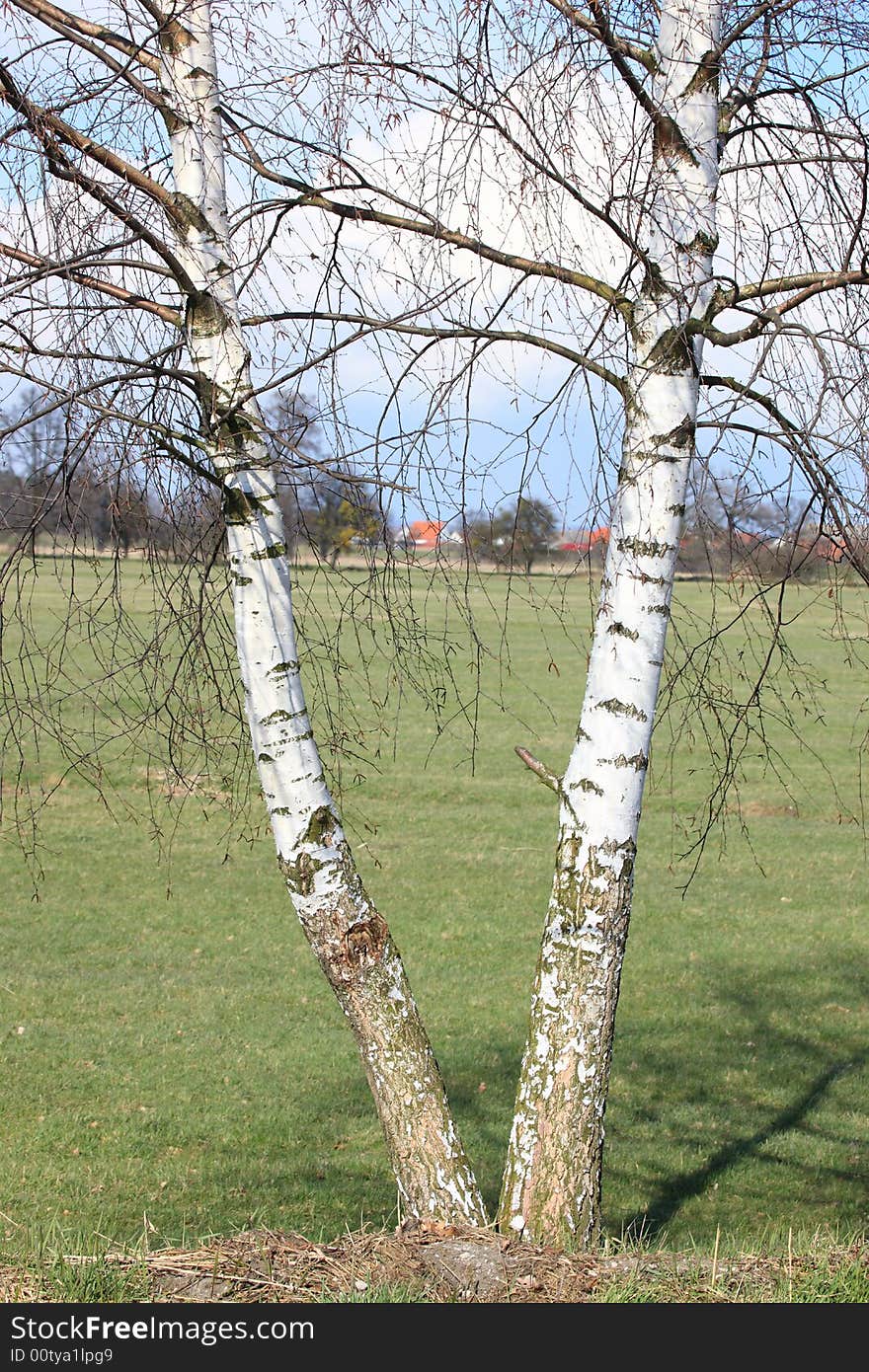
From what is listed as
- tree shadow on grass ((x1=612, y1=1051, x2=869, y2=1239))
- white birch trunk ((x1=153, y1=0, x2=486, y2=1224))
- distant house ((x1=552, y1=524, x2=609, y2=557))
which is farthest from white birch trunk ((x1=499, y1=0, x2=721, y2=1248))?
tree shadow on grass ((x1=612, y1=1051, x2=869, y2=1239))

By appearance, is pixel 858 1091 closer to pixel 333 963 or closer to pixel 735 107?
pixel 333 963

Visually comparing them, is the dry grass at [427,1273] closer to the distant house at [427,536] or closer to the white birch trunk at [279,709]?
the white birch trunk at [279,709]

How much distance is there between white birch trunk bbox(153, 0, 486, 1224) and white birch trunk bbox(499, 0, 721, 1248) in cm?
31

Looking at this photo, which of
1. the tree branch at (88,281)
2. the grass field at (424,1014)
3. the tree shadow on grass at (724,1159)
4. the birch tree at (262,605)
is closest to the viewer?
the tree branch at (88,281)

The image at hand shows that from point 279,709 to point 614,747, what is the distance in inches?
42.9

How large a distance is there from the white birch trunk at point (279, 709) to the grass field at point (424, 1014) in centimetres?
32

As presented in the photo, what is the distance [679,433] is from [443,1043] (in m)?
5.84

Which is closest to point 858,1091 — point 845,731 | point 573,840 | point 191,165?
point 573,840

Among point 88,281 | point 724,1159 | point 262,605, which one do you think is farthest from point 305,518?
point 724,1159

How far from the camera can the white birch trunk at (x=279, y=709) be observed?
3822 millimetres

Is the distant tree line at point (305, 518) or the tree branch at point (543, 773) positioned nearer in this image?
the distant tree line at point (305, 518)

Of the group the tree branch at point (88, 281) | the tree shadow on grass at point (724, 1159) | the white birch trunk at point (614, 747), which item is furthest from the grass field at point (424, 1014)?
the tree branch at point (88, 281)

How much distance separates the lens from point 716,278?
360cm

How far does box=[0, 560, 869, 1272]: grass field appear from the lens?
20.0ft
